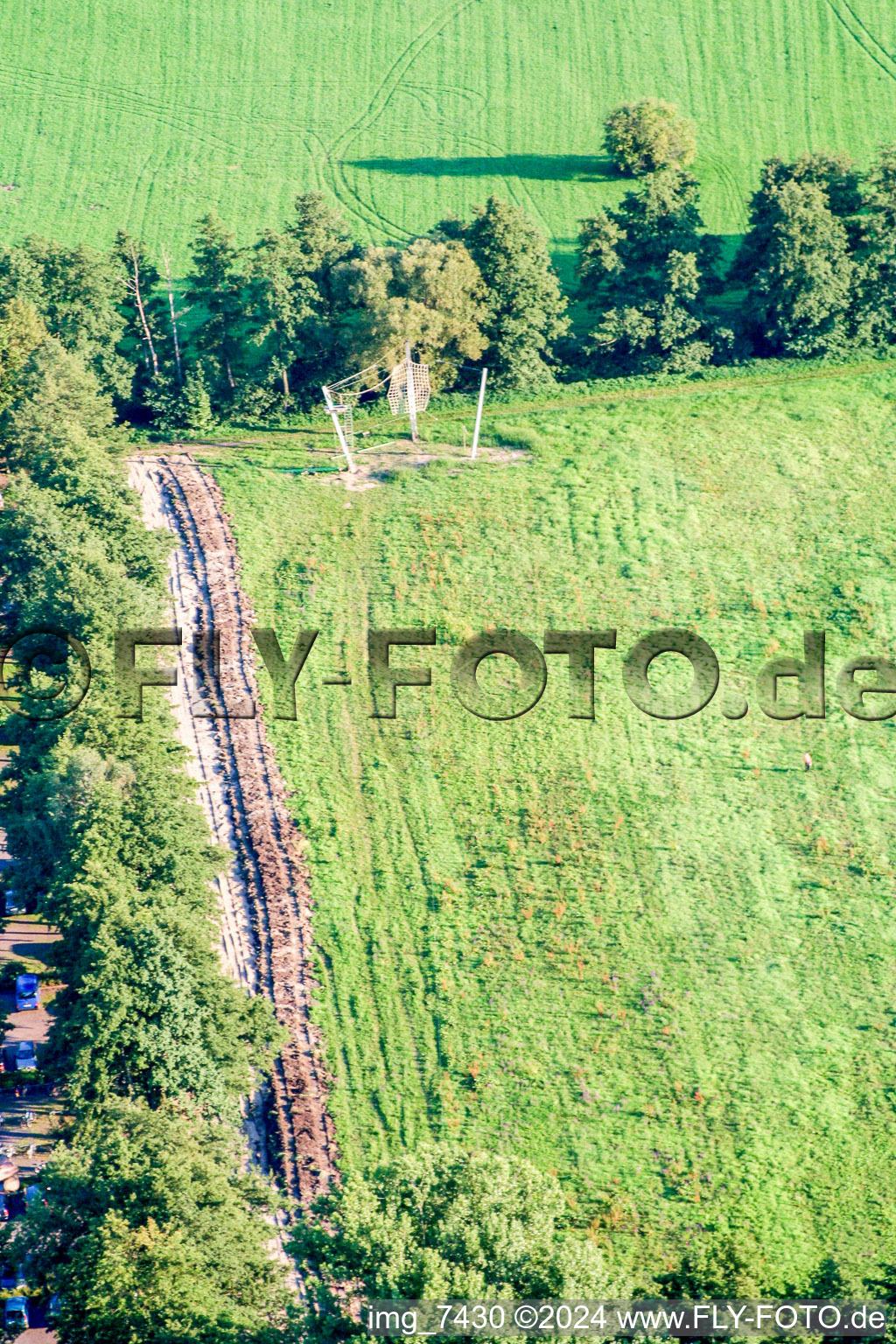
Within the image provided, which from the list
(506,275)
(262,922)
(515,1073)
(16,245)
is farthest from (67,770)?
(16,245)

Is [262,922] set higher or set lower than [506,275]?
lower

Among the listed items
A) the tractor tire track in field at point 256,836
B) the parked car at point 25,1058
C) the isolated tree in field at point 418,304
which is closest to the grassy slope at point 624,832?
the tractor tire track in field at point 256,836

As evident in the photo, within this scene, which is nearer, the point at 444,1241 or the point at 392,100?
the point at 444,1241

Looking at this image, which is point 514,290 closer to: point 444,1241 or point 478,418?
point 478,418

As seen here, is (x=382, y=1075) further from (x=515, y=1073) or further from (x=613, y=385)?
(x=613, y=385)

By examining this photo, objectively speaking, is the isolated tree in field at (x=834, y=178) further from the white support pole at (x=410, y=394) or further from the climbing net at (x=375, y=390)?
the white support pole at (x=410, y=394)

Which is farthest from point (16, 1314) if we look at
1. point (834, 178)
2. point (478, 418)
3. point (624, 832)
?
point (834, 178)
